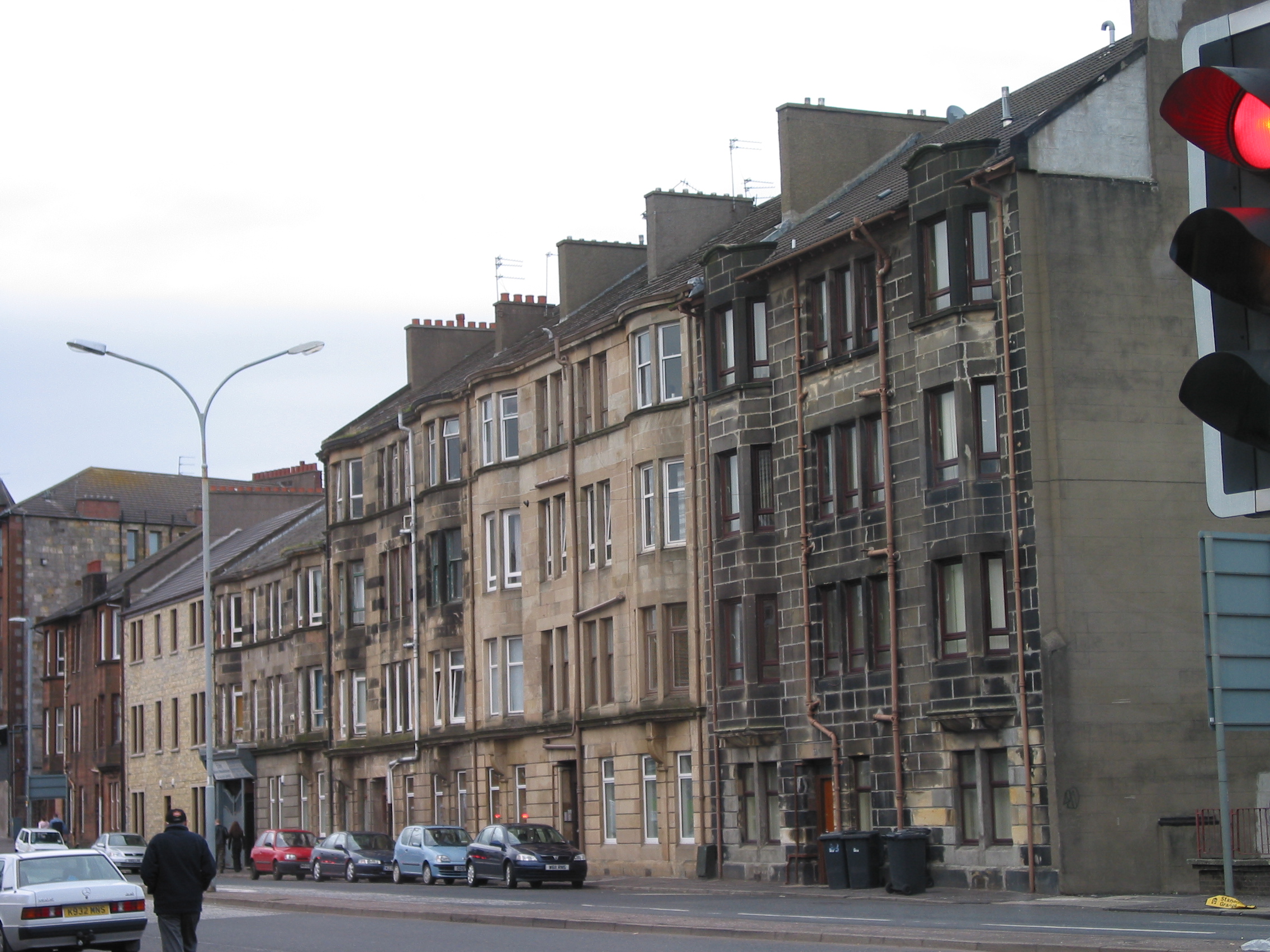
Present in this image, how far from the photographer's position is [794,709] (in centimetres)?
3647

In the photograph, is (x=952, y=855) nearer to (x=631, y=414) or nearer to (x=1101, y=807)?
(x=1101, y=807)

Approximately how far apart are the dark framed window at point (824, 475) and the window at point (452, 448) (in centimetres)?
1730

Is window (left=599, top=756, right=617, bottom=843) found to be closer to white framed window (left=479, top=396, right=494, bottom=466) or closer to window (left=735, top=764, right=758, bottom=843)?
window (left=735, top=764, right=758, bottom=843)

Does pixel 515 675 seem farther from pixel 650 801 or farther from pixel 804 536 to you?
pixel 804 536

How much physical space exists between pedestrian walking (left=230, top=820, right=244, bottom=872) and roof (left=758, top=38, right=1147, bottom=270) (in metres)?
31.0

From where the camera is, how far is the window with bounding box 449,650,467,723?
5056cm

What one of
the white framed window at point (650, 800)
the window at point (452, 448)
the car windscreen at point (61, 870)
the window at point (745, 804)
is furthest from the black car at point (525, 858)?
the car windscreen at point (61, 870)

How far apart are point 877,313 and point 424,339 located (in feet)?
90.1

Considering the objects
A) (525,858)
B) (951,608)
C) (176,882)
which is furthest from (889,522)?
Answer: (176,882)

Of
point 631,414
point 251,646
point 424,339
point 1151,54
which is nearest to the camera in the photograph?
point 1151,54

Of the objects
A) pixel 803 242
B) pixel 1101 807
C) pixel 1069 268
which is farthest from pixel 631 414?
pixel 1101 807

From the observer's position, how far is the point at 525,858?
125 feet

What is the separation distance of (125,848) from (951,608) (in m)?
35.9

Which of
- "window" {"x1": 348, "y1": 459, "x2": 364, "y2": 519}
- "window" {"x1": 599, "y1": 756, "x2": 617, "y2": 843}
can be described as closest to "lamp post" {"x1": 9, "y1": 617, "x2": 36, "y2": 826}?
"window" {"x1": 348, "y1": 459, "x2": 364, "y2": 519}
